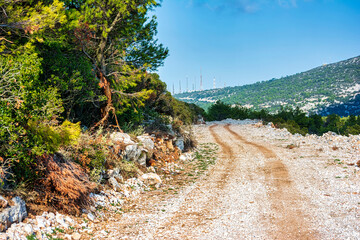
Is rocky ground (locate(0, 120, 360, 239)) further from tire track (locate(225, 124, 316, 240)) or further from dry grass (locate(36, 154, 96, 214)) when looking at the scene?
dry grass (locate(36, 154, 96, 214))

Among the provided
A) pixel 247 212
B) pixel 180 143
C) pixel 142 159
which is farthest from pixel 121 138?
pixel 247 212

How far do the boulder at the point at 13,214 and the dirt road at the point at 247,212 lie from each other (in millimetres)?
1988

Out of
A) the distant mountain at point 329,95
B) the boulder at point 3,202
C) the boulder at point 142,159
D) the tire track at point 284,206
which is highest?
the distant mountain at point 329,95

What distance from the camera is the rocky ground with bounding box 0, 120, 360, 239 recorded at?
5.70 meters

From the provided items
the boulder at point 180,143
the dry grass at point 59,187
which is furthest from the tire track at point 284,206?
the boulder at point 180,143

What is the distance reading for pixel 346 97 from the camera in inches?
6373

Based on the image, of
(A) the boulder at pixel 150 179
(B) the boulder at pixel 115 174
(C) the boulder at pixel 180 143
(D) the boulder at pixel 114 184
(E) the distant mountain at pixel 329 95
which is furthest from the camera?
(E) the distant mountain at pixel 329 95

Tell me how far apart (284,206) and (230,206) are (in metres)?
1.64

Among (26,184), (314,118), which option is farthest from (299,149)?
(314,118)

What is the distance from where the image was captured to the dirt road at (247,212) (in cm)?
581

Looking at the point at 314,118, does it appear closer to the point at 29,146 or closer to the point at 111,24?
the point at 111,24

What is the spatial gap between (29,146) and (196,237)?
4374 mm

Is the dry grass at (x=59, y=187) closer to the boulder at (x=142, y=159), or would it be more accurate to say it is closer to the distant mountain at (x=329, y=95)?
the boulder at (x=142, y=159)

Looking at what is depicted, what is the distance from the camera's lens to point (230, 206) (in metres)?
7.71
